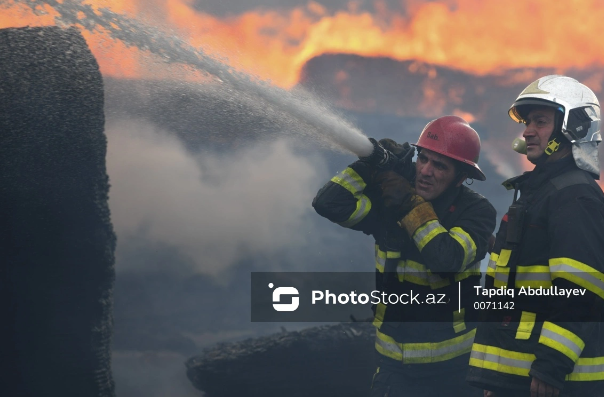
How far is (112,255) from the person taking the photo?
24.8ft

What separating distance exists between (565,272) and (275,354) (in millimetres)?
6202

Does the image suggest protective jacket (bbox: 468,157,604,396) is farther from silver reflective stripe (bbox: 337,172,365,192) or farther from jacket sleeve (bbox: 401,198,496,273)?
silver reflective stripe (bbox: 337,172,365,192)

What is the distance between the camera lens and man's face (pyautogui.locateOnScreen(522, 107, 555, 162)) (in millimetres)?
3744

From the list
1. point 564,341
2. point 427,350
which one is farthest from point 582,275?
point 427,350

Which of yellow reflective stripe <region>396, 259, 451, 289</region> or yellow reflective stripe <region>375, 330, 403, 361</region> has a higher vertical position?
yellow reflective stripe <region>396, 259, 451, 289</region>

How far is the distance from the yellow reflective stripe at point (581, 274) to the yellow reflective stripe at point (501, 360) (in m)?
0.60

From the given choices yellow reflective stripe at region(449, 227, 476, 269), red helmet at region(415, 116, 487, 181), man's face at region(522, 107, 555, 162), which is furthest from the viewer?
red helmet at region(415, 116, 487, 181)

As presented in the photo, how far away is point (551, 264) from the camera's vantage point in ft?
10.7

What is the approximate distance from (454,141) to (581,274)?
226 centimetres

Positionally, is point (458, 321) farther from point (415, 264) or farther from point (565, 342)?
point (565, 342)

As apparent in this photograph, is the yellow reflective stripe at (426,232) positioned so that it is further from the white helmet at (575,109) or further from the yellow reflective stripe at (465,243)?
the white helmet at (575,109)

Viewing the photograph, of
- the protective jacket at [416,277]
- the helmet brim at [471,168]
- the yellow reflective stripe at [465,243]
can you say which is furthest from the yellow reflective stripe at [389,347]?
the helmet brim at [471,168]

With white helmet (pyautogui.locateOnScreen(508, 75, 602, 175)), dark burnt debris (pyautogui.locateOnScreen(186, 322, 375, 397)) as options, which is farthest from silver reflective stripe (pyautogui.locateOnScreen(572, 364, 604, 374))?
dark burnt debris (pyautogui.locateOnScreen(186, 322, 375, 397))

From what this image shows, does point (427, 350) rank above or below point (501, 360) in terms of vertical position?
below
